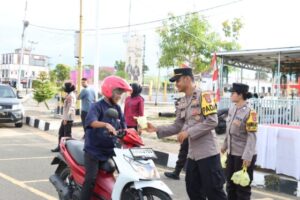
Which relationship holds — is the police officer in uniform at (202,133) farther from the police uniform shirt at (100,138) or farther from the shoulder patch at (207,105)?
the police uniform shirt at (100,138)

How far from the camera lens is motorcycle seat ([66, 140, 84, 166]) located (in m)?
5.11

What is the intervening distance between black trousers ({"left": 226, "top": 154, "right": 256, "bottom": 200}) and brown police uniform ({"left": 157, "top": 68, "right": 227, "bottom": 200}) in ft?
3.18

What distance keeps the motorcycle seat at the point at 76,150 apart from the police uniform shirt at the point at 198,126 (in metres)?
1.26

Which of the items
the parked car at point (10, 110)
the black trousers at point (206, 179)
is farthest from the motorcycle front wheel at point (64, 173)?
the parked car at point (10, 110)

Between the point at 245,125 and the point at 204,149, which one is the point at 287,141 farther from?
the point at 204,149

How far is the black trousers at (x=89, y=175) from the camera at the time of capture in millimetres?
4758

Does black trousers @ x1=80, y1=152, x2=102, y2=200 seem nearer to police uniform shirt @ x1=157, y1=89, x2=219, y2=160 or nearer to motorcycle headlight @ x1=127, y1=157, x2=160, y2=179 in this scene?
motorcycle headlight @ x1=127, y1=157, x2=160, y2=179

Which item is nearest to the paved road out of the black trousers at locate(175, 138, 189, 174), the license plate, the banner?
the black trousers at locate(175, 138, 189, 174)

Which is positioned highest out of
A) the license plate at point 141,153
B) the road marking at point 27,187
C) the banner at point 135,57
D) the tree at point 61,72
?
the tree at point 61,72

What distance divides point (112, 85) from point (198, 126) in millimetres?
1038

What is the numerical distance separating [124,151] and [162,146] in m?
7.32

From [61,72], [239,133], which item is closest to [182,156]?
[239,133]

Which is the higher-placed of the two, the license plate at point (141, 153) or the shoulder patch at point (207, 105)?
the shoulder patch at point (207, 105)

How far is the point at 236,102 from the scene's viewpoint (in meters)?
5.57
